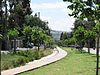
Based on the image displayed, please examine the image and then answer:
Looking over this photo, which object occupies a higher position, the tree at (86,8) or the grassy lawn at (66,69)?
the tree at (86,8)

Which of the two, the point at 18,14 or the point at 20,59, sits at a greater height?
the point at 18,14

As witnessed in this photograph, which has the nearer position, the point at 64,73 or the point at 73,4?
the point at 73,4

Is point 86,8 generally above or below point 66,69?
above

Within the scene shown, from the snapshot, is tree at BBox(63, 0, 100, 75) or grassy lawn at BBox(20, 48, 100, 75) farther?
grassy lawn at BBox(20, 48, 100, 75)

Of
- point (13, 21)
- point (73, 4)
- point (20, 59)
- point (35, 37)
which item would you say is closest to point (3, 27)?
point (35, 37)

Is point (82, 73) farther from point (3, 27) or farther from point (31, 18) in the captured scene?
point (31, 18)

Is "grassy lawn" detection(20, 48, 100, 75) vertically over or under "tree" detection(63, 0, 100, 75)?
under

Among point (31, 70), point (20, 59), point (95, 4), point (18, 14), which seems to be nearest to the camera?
point (95, 4)

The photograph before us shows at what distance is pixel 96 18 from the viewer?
16.2 meters

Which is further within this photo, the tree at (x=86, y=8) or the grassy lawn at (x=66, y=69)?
the grassy lawn at (x=66, y=69)

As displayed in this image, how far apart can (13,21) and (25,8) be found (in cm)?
336

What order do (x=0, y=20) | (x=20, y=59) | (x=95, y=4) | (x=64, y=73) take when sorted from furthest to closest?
(x=0, y=20) < (x=20, y=59) < (x=64, y=73) < (x=95, y=4)

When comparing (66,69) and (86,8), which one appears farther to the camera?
(66,69)

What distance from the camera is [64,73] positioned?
23062 millimetres
